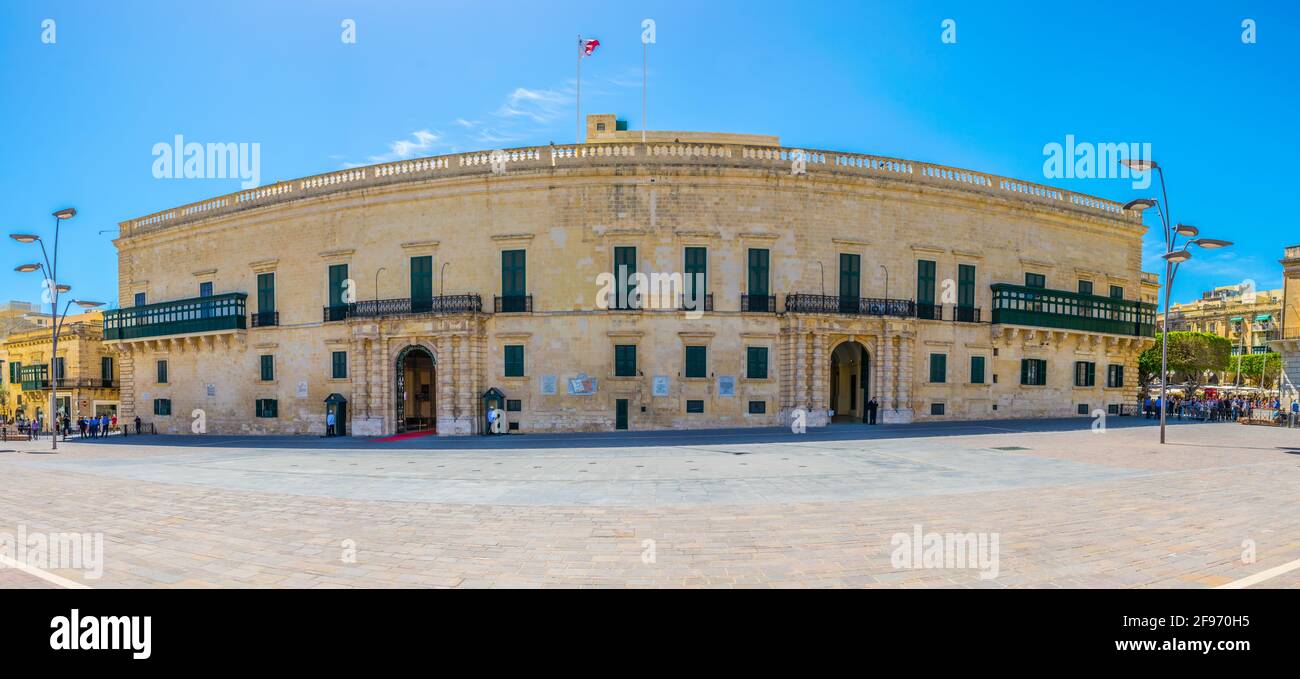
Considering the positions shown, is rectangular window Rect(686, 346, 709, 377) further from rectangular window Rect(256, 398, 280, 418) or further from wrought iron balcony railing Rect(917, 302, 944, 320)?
rectangular window Rect(256, 398, 280, 418)

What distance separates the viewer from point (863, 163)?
26719mm

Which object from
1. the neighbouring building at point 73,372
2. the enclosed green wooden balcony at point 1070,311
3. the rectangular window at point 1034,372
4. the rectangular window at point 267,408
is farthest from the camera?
the neighbouring building at point 73,372

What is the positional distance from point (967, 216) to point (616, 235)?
1763 cm

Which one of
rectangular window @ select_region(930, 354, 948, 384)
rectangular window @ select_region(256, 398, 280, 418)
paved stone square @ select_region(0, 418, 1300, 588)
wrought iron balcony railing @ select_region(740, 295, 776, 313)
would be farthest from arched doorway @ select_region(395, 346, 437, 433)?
rectangular window @ select_region(930, 354, 948, 384)

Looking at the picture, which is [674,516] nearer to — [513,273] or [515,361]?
[515,361]

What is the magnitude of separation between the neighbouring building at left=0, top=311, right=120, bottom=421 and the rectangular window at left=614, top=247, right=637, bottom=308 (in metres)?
38.4

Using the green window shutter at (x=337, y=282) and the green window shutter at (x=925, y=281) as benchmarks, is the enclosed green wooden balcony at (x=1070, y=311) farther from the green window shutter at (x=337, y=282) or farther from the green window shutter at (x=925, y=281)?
the green window shutter at (x=337, y=282)

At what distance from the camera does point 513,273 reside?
84.8 ft

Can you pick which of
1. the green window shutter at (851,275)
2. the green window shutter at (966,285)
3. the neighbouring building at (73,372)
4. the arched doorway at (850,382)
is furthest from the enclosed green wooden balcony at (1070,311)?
the neighbouring building at (73,372)

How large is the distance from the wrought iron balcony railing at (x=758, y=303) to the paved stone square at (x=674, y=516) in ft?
32.5

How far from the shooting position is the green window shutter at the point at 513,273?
25.7 meters

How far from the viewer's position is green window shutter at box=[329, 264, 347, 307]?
27667 mm

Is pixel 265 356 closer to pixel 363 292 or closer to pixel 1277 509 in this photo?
pixel 363 292
